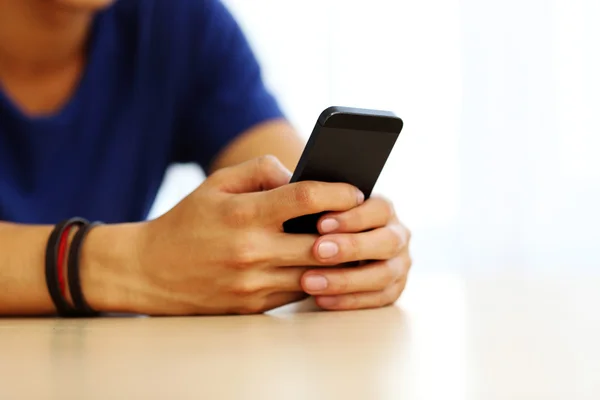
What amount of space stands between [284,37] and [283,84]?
0.51 feet

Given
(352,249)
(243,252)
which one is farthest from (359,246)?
(243,252)

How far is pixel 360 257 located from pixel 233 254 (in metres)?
0.13

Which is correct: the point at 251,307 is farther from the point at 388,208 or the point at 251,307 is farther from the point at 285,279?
the point at 388,208

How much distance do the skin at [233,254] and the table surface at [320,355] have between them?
27 mm

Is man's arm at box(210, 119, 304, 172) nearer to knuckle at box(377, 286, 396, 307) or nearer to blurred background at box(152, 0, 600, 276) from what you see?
knuckle at box(377, 286, 396, 307)

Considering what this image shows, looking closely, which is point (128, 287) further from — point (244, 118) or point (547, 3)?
point (547, 3)

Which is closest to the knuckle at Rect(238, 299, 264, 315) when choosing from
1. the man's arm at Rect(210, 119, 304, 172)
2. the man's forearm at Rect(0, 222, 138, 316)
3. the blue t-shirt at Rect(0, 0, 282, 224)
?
the man's forearm at Rect(0, 222, 138, 316)

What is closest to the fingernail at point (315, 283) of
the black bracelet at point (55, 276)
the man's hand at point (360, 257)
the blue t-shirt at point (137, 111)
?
the man's hand at point (360, 257)

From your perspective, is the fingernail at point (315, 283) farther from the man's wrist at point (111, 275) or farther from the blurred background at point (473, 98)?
the blurred background at point (473, 98)

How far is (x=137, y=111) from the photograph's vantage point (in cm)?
114

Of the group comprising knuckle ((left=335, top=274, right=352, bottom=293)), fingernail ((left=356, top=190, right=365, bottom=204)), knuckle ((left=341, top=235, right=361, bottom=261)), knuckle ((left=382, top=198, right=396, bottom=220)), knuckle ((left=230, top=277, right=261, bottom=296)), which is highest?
fingernail ((left=356, top=190, right=365, bottom=204))

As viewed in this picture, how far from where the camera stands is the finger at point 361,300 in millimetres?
699

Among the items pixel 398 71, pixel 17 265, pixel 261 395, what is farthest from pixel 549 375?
pixel 398 71

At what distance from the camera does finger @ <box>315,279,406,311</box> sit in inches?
27.5
